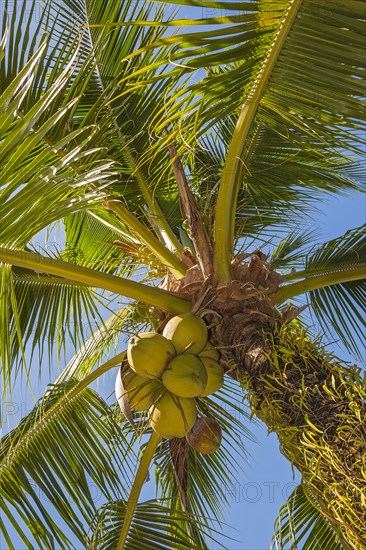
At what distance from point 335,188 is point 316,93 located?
234 cm

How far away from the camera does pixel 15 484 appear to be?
351 centimetres

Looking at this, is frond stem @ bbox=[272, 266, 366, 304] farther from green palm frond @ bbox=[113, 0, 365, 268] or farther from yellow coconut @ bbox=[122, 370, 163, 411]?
yellow coconut @ bbox=[122, 370, 163, 411]

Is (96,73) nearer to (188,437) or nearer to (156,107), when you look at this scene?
(156,107)

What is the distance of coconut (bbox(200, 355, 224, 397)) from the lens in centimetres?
297

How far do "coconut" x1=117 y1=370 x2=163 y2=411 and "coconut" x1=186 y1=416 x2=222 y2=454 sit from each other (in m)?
0.35

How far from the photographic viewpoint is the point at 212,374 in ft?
9.75

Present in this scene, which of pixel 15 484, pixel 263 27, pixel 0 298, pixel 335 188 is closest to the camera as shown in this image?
pixel 263 27

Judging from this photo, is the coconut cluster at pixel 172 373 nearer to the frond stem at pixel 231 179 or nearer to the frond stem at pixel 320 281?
the frond stem at pixel 231 179

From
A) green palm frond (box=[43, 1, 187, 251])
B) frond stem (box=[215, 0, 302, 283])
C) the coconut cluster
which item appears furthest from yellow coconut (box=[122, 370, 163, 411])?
green palm frond (box=[43, 1, 187, 251])

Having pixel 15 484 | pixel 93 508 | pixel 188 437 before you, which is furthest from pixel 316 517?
pixel 15 484

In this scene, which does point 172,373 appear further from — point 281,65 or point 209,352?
point 281,65

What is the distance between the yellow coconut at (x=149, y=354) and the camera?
2.79 m

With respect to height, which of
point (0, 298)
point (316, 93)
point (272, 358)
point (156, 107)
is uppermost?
point (156, 107)

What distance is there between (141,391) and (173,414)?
6.6 inches
